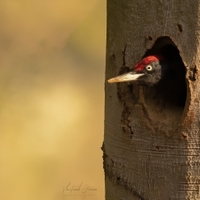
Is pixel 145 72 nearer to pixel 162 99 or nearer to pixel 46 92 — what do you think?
pixel 162 99

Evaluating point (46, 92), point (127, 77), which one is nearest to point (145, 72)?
point (127, 77)

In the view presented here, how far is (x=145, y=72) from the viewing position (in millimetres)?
1471

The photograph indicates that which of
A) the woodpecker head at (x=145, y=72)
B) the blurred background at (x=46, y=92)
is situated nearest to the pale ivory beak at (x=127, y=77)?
the woodpecker head at (x=145, y=72)

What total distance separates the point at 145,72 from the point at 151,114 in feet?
0.31

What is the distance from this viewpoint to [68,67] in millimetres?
3047

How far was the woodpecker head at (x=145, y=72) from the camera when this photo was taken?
146 centimetres

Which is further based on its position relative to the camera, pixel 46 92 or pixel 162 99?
pixel 46 92

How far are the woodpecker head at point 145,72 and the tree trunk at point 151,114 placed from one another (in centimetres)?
3

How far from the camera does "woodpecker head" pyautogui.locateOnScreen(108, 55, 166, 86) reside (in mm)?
1462

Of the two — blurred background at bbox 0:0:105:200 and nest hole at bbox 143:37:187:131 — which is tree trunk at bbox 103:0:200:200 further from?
blurred background at bbox 0:0:105:200

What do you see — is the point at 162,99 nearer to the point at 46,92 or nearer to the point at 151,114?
the point at 151,114

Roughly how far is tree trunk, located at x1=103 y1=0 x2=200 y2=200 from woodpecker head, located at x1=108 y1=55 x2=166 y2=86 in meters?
0.03

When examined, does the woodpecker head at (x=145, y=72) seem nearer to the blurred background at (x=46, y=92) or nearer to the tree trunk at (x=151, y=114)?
the tree trunk at (x=151, y=114)

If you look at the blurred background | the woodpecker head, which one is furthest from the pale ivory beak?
the blurred background
